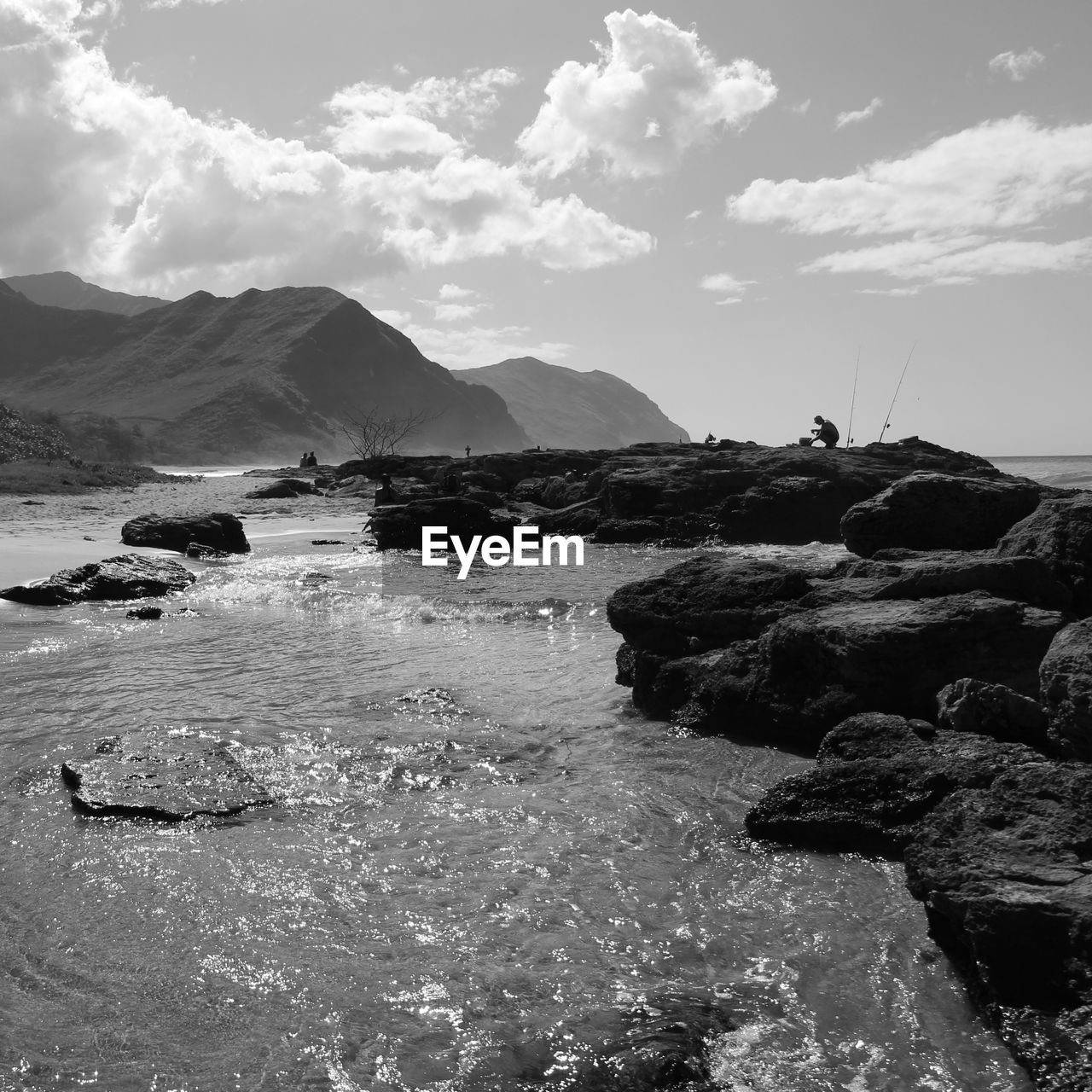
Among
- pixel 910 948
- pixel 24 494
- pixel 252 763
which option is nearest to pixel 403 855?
pixel 252 763

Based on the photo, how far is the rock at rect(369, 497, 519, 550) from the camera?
2253 cm

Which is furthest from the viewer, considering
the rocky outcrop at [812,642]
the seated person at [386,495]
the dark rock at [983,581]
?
the seated person at [386,495]

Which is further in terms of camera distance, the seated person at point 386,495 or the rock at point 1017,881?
the seated person at point 386,495

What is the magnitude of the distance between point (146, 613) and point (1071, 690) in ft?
35.2

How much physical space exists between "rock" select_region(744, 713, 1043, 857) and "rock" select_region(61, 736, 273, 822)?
322 centimetres

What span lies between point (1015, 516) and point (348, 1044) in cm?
952

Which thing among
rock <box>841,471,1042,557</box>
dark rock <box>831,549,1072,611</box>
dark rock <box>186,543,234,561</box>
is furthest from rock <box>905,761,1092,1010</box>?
dark rock <box>186,543,234,561</box>

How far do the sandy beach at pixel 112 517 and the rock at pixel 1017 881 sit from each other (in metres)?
13.4

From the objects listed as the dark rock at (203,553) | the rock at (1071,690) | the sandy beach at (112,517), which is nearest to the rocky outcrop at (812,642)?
the rock at (1071,690)

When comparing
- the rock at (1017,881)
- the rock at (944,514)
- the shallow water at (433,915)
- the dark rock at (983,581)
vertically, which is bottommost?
the shallow water at (433,915)

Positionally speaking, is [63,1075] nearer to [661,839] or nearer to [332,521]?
[661,839]

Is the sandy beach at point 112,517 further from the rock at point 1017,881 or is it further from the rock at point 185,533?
the rock at point 1017,881

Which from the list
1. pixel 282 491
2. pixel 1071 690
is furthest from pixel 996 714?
pixel 282 491

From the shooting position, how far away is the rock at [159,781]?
211 inches
